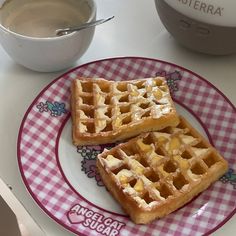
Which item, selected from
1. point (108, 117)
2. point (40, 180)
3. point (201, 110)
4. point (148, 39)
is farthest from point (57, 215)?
point (148, 39)

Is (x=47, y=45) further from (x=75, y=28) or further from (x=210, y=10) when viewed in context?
(x=210, y=10)

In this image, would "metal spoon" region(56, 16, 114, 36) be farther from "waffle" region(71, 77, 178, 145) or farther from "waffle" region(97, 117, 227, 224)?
"waffle" region(97, 117, 227, 224)

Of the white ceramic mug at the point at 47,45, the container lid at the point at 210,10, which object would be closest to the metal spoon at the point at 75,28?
the white ceramic mug at the point at 47,45

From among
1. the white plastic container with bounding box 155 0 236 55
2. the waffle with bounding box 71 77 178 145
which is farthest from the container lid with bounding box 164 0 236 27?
the waffle with bounding box 71 77 178 145

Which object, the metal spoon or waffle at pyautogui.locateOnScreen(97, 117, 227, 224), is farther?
the metal spoon

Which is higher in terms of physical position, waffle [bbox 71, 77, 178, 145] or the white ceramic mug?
the white ceramic mug
